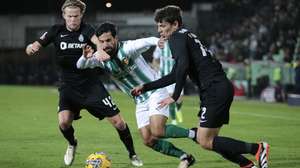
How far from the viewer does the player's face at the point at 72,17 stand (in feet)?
32.7

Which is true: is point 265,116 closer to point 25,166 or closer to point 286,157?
point 286,157

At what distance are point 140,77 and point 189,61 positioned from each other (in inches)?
58.5

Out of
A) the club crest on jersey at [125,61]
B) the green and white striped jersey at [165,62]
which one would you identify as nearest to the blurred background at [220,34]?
the green and white striped jersey at [165,62]

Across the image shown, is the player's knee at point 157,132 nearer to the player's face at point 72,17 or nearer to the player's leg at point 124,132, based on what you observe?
the player's leg at point 124,132

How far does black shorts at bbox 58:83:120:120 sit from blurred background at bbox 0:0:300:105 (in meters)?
15.7

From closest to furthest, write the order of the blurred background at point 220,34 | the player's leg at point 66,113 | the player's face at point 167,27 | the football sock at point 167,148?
1. the player's face at point 167,27
2. the football sock at point 167,148
3. the player's leg at point 66,113
4. the blurred background at point 220,34

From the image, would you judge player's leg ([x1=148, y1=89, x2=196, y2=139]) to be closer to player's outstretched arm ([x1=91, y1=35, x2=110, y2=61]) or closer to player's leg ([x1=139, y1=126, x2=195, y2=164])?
player's leg ([x1=139, y1=126, x2=195, y2=164])

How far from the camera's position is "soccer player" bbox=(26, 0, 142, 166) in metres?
10.1

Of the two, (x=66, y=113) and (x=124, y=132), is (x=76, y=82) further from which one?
(x=124, y=132)

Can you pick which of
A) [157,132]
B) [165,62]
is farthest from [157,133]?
[165,62]

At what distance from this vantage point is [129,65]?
9.58m

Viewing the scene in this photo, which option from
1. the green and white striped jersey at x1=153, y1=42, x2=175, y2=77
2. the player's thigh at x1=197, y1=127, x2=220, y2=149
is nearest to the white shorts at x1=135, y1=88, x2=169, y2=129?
the player's thigh at x1=197, y1=127, x2=220, y2=149

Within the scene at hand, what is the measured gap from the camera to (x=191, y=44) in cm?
836

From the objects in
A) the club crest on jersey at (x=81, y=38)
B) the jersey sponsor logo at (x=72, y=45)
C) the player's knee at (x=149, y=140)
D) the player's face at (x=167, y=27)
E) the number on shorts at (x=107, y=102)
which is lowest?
the player's knee at (x=149, y=140)
